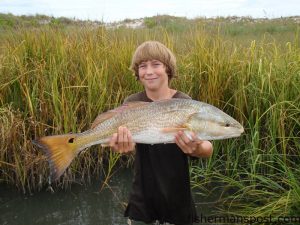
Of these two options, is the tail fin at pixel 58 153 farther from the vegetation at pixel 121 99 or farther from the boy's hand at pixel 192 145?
the vegetation at pixel 121 99

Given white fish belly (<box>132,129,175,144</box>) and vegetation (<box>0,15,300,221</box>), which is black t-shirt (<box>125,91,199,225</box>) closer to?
white fish belly (<box>132,129,175,144</box>)

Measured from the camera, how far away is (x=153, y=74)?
297 cm

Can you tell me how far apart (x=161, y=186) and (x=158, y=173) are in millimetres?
99

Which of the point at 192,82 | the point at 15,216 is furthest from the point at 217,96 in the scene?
the point at 15,216

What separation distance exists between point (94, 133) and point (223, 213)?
2027mm

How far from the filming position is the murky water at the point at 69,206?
4316mm

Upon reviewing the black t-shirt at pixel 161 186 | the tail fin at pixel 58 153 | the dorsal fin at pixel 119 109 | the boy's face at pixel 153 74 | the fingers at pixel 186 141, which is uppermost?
the boy's face at pixel 153 74

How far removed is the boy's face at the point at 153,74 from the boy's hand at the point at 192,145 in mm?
532

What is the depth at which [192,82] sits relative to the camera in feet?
17.0

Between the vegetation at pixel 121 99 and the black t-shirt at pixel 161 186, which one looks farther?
the vegetation at pixel 121 99

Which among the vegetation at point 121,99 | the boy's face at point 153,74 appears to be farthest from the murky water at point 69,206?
the boy's face at point 153,74

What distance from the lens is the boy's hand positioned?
8.52 ft

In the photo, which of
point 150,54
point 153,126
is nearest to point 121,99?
point 150,54

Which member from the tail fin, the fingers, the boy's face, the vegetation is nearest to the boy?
the boy's face
